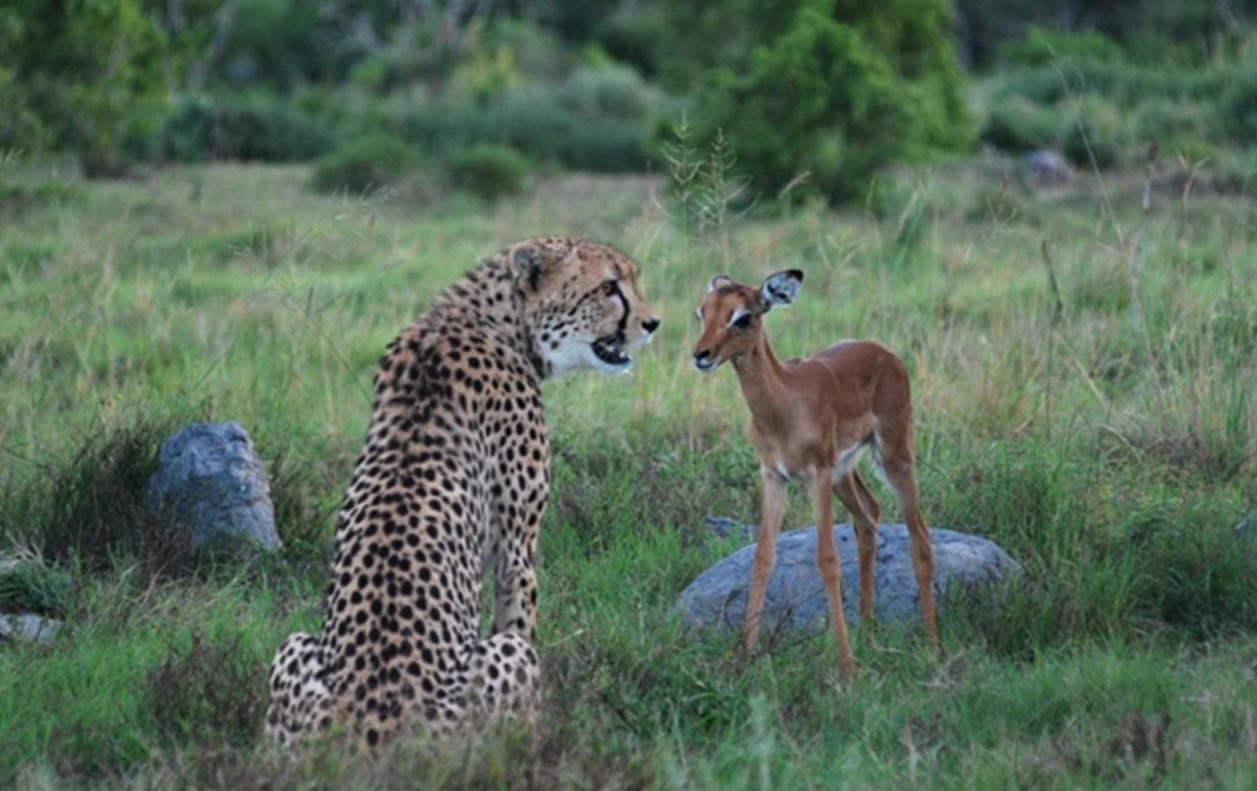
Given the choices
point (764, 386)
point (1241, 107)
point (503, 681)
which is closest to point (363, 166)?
point (1241, 107)

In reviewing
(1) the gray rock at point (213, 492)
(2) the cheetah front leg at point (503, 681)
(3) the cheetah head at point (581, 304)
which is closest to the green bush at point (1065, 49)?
(1) the gray rock at point (213, 492)

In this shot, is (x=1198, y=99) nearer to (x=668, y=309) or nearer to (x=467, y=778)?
(x=668, y=309)

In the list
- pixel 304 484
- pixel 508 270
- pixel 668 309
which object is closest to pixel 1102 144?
pixel 668 309

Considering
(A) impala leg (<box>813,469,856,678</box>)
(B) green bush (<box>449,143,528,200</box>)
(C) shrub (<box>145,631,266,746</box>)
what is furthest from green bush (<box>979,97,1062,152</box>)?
(C) shrub (<box>145,631,266,746</box>)

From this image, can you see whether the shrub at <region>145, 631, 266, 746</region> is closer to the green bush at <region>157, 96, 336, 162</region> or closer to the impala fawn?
the impala fawn

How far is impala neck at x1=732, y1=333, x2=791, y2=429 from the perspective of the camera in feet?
19.0

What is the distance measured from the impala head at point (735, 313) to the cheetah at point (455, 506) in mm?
270

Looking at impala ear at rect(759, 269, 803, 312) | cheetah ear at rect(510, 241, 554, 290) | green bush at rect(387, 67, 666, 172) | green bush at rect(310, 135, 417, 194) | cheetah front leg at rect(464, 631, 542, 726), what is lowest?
green bush at rect(387, 67, 666, 172)

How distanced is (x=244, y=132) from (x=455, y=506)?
16.8 metres

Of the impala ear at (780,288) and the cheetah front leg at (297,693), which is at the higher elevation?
the impala ear at (780,288)

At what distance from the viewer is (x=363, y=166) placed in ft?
56.1

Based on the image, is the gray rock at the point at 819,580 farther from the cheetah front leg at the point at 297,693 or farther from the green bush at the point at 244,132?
the green bush at the point at 244,132

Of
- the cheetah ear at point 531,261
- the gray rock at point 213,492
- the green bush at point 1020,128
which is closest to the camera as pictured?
the cheetah ear at point 531,261

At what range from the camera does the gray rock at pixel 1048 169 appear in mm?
16203
